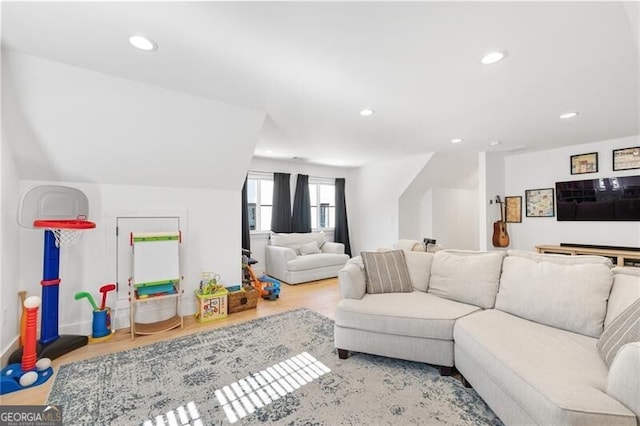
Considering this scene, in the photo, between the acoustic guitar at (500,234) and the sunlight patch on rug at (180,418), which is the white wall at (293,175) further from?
the sunlight patch on rug at (180,418)

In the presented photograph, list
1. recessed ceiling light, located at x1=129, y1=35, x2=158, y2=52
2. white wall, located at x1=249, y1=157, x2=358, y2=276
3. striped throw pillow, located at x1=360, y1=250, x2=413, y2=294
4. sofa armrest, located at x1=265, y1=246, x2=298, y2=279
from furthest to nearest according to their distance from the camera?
white wall, located at x1=249, y1=157, x2=358, y2=276 → sofa armrest, located at x1=265, y1=246, x2=298, y2=279 → striped throw pillow, located at x1=360, y1=250, x2=413, y2=294 → recessed ceiling light, located at x1=129, y1=35, x2=158, y2=52

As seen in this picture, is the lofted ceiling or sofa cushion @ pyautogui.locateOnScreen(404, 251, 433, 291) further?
sofa cushion @ pyautogui.locateOnScreen(404, 251, 433, 291)

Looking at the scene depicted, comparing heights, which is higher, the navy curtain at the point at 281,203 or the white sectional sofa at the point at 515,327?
the navy curtain at the point at 281,203

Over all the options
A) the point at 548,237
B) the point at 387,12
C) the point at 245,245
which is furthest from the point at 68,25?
the point at 548,237

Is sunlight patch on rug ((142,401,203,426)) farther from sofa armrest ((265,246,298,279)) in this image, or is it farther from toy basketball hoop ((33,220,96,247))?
sofa armrest ((265,246,298,279))

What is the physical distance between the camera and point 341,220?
6.68 meters

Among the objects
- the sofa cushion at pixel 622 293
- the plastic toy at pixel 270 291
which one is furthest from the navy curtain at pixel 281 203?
the sofa cushion at pixel 622 293

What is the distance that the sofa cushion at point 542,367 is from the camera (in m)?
1.15

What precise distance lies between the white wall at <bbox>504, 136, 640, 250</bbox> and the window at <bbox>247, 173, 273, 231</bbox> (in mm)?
4776

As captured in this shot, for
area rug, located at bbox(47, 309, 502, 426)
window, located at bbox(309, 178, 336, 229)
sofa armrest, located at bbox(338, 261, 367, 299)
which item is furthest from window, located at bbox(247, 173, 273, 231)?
sofa armrest, located at bbox(338, 261, 367, 299)

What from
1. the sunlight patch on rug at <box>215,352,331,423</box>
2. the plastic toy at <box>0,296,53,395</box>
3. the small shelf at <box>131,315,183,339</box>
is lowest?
the sunlight patch on rug at <box>215,352,331,423</box>

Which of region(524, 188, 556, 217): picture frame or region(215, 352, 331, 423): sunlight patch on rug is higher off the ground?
region(524, 188, 556, 217): picture frame

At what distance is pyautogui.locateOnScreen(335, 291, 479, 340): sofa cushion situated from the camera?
207cm

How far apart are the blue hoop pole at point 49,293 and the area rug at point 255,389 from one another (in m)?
0.43
